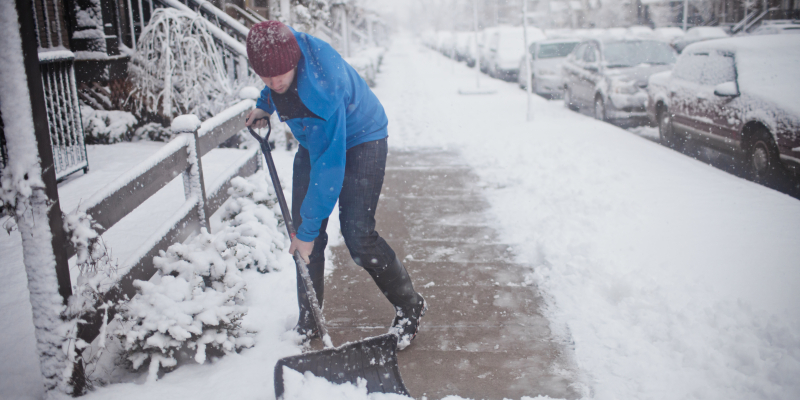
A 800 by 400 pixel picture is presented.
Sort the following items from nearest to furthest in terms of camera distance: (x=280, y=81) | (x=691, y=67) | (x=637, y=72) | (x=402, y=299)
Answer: (x=280, y=81), (x=402, y=299), (x=691, y=67), (x=637, y=72)

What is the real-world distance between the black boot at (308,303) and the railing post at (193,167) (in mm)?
1363

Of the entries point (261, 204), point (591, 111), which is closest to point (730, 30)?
point (591, 111)

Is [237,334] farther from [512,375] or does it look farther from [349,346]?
[512,375]

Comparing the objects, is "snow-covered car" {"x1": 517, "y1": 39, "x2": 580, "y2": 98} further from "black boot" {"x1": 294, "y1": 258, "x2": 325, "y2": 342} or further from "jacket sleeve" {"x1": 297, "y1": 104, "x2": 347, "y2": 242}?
"jacket sleeve" {"x1": 297, "y1": 104, "x2": 347, "y2": 242}

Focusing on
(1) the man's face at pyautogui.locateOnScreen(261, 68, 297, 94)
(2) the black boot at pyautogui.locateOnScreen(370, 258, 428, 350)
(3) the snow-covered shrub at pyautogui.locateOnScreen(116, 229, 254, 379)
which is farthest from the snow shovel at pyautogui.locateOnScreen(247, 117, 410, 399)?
(1) the man's face at pyautogui.locateOnScreen(261, 68, 297, 94)

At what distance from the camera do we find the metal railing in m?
4.97

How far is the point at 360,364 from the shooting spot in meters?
2.47

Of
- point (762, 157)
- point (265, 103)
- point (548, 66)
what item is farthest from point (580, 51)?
point (265, 103)

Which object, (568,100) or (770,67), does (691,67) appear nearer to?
(770,67)

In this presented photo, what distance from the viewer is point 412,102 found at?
13312mm

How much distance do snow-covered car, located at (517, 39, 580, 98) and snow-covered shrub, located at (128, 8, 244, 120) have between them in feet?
28.3

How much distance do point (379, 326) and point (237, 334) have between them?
0.84 metres

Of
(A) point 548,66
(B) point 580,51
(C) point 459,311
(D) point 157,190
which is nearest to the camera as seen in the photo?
(D) point 157,190

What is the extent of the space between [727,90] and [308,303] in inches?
238
